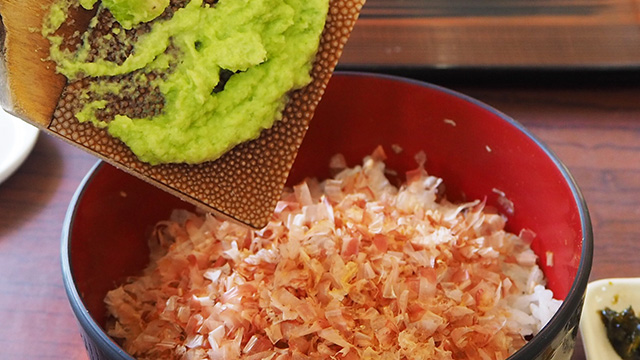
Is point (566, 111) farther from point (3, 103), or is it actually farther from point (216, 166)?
point (3, 103)

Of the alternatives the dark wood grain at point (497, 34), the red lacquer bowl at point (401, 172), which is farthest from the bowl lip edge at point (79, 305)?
the dark wood grain at point (497, 34)

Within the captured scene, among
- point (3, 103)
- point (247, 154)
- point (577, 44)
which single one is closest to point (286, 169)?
point (247, 154)

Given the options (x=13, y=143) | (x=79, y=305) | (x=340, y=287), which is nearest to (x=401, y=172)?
(x=340, y=287)

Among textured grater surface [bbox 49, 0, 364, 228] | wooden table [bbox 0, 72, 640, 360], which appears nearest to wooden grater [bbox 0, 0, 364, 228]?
textured grater surface [bbox 49, 0, 364, 228]

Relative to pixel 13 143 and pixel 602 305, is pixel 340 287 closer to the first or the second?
pixel 602 305

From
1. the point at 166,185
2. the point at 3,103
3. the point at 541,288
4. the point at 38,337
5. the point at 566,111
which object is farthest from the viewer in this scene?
the point at 566,111
